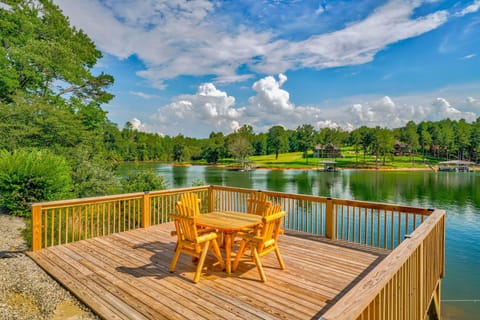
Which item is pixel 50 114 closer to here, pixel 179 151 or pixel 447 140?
pixel 179 151

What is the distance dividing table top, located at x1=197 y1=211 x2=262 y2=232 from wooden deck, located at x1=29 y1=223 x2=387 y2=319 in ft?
2.02

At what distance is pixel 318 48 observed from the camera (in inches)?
600

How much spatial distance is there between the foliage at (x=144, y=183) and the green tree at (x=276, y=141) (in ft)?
192

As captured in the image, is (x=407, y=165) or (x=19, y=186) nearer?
(x=19, y=186)

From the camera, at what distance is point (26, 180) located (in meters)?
6.68

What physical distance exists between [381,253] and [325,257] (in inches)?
38.6

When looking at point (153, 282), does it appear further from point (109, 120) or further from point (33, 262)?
point (109, 120)

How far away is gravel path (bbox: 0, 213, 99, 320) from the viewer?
2.79 meters

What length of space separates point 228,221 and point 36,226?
127 inches

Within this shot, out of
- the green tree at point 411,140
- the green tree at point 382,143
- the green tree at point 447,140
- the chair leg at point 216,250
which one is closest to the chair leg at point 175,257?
the chair leg at point 216,250

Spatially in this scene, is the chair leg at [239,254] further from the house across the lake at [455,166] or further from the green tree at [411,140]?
the green tree at [411,140]

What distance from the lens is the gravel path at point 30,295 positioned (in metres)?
2.79

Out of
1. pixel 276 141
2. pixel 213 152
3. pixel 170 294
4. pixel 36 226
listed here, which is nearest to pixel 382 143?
pixel 276 141

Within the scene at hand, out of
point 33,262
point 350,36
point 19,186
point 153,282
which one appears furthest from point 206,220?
point 350,36
